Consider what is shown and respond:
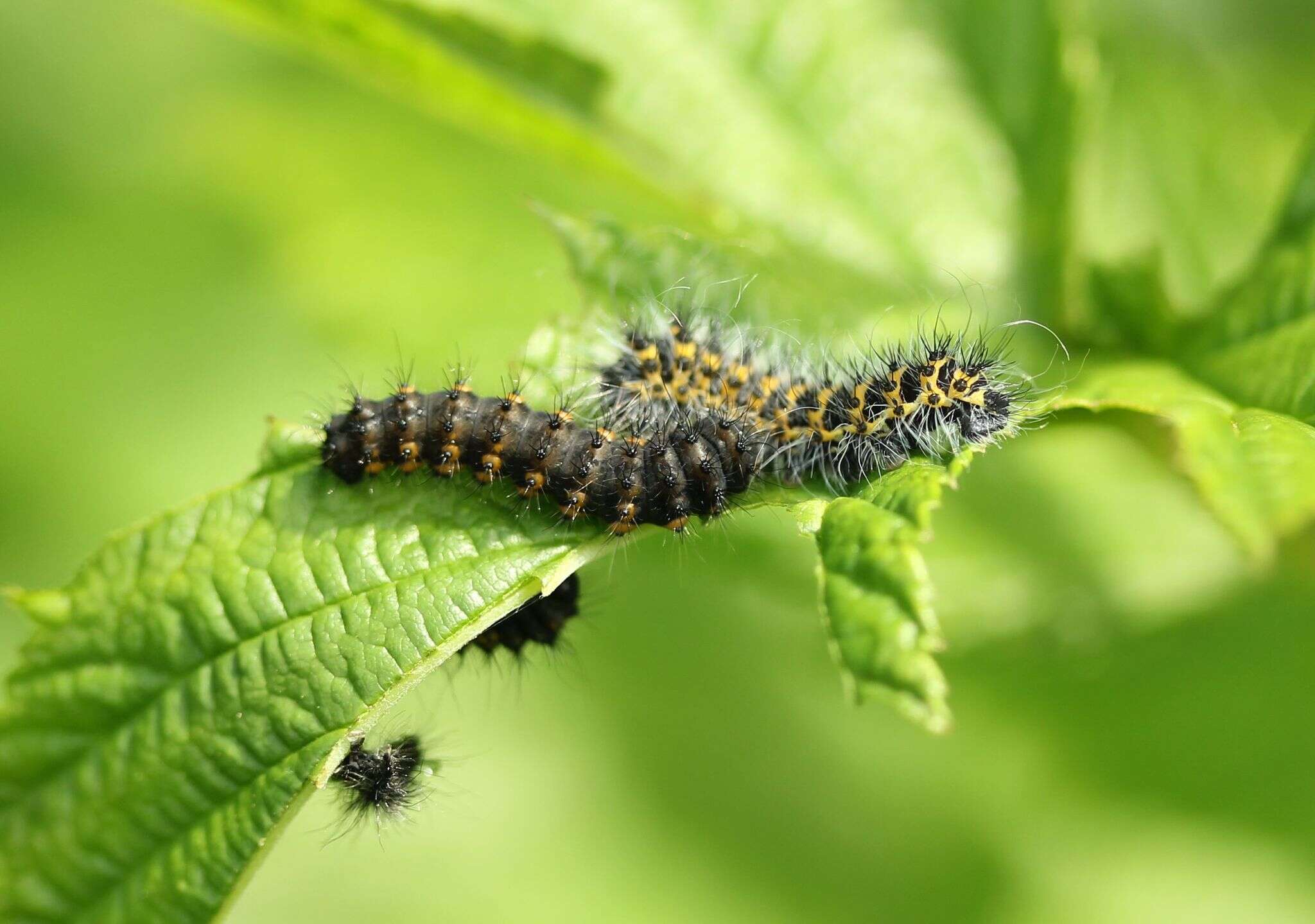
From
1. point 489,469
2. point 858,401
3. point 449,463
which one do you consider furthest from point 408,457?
point 858,401

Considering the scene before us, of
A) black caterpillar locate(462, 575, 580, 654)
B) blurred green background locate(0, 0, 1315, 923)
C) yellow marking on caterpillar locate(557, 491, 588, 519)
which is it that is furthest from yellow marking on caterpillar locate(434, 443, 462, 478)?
blurred green background locate(0, 0, 1315, 923)

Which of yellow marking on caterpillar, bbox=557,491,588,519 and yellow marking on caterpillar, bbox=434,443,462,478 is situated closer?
yellow marking on caterpillar, bbox=557,491,588,519

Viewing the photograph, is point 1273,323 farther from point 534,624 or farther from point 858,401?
point 534,624

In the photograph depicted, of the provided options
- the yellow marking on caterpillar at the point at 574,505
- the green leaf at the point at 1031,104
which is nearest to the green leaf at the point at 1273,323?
the green leaf at the point at 1031,104

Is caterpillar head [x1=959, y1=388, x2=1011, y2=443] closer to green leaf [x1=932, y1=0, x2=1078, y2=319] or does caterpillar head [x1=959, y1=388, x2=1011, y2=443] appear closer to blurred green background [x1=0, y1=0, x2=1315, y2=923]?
blurred green background [x1=0, y1=0, x2=1315, y2=923]

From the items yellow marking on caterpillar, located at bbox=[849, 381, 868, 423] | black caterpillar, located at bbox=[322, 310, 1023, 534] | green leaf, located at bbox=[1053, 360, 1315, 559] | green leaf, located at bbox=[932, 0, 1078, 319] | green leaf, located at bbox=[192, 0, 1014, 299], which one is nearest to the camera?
green leaf, located at bbox=[1053, 360, 1315, 559]

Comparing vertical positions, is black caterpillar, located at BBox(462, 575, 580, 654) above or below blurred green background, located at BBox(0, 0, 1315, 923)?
below

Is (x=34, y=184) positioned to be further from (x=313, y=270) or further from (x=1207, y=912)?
(x=1207, y=912)

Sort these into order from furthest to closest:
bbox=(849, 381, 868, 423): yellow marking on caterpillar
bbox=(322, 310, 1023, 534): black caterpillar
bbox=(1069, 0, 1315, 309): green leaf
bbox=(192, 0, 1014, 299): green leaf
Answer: bbox=(1069, 0, 1315, 309): green leaf → bbox=(192, 0, 1014, 299): green leaf → bbox=(849, 381, 868, 423): yellow marking on caterpillar → bbox=(322, 310, 1023, 534): black caterpillar
